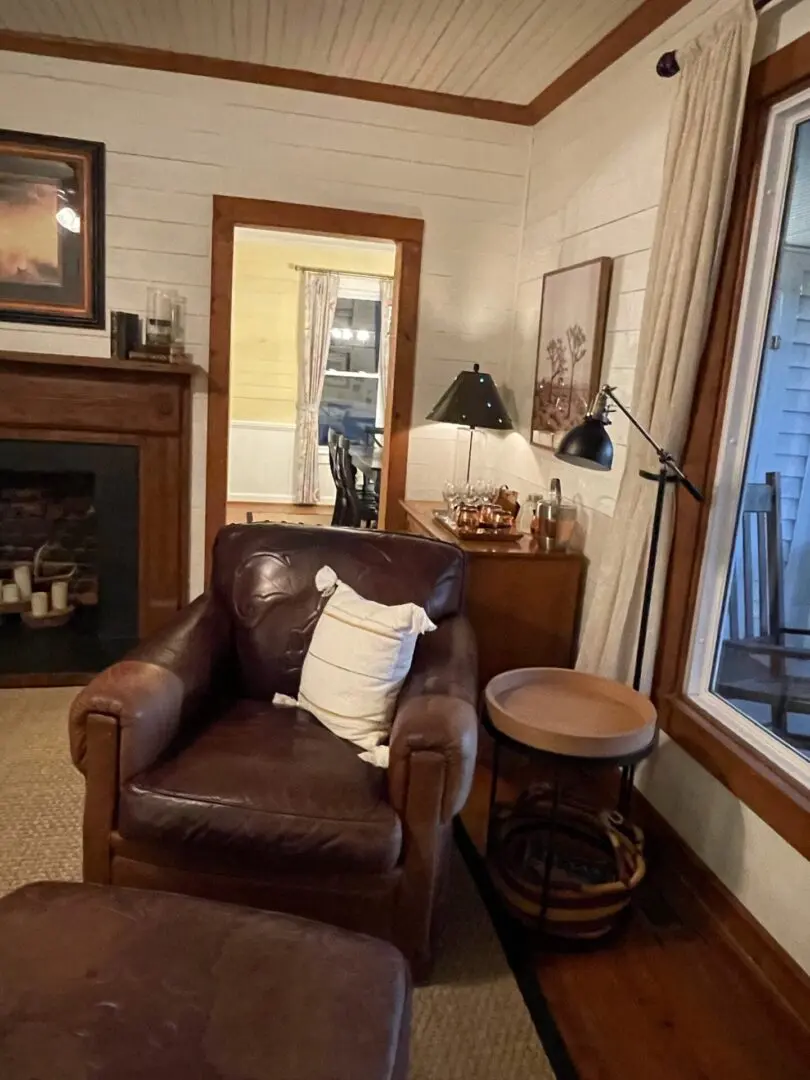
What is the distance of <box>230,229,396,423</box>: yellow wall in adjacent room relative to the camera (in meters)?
7.23

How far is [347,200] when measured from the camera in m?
3.75

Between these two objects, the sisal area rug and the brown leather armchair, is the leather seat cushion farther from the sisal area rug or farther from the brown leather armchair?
the sisal area rug

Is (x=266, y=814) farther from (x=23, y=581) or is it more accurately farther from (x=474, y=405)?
(x=23, y=581)

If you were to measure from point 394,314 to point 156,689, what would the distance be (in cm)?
259

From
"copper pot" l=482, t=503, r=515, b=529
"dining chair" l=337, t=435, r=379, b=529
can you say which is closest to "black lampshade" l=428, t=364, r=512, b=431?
"copper pot" l=482, t=503, r=515, b=529

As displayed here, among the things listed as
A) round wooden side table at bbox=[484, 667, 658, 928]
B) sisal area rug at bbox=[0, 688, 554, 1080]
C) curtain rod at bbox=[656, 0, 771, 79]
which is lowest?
sisal area rug at bbox=[0, 688, 554, 1080]

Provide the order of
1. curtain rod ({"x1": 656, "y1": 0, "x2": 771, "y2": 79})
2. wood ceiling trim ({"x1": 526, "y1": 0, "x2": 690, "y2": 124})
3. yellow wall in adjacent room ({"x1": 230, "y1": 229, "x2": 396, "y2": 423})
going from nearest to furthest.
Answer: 1. curtain rod ({"x1": 656, "y1": 0, "x2": 771, "y2": 79})
2. wood ceiling trim ({"x1": 526, "y1": 0, "x2": 690, "y2": 124})
3. yellow wall in adjacent room ({"x1": 230, "y1": 229, "x2": 396, "y2": 423})

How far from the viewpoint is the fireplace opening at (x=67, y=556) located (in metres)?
3.56

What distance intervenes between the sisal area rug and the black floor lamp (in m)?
0.62

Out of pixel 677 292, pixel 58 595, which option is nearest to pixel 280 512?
pixel 58 595

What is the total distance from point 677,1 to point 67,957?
9.92 ft

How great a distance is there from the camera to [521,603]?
293cm

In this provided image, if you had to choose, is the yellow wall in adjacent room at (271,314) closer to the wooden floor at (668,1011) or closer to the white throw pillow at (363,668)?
the white throw pillow at (363,668)

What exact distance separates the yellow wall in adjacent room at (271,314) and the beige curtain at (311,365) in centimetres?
10
